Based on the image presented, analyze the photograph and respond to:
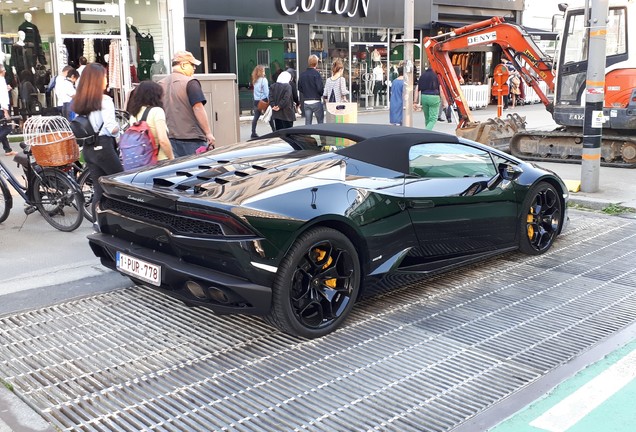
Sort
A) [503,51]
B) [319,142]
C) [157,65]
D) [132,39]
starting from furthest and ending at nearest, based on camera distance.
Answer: [157,65]
[132,39]
[503,51]
[319,142]

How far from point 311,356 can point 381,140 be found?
6.05 ft

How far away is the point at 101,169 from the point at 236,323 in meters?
2.83

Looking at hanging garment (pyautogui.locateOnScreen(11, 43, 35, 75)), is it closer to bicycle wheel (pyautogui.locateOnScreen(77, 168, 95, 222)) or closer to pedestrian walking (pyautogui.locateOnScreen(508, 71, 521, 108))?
bicycle wheel (pyautogui.locateOnScreen(77, 168, 95, 222))

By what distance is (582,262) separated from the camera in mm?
6473

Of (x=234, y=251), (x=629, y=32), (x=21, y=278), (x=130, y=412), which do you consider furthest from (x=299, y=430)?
(x=629, y=32)

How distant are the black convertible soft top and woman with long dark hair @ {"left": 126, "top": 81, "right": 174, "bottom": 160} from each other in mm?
1589

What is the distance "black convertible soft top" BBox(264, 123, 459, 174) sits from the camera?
5.17 metres

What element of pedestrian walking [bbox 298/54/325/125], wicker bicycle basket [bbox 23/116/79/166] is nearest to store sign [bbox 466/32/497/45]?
pedestrian walking [bbox 298/54/325/125]

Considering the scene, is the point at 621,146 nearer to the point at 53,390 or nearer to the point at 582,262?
the point at 582,262

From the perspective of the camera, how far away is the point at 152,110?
256 inches

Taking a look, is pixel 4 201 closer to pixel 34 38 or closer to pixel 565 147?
pixel 565 147

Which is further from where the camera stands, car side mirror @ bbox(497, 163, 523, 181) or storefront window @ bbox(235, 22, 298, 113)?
storefront window @ bbox(235, 22, 298, 113)

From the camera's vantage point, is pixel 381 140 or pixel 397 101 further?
pixel 397 101

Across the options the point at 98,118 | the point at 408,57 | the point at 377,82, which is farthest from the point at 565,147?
the point at 377,82
